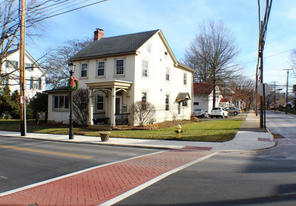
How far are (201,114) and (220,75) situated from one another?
774cm

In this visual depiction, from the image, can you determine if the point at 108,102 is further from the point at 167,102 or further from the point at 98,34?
the point at 98,34

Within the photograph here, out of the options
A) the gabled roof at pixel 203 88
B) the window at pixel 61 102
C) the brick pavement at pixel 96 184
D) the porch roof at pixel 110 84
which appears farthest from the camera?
the gabled roof at pixel 203 88

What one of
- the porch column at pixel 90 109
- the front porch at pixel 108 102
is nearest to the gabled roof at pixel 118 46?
the front porch at pixel 108 102

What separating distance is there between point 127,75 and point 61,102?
8394mm

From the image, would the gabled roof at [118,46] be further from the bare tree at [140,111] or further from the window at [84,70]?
the bare tree at [140,111]

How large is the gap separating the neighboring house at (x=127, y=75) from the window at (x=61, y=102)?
441 mm

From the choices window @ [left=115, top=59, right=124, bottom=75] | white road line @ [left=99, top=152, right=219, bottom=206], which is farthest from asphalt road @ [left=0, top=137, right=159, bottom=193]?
window @ [left=115, top=59, right=124, bottom=75]

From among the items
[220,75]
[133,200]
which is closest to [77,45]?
[220,75]

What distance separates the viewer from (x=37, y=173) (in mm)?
7078

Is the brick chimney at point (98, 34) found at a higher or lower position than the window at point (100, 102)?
higher

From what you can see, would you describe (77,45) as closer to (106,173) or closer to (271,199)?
(106,173)

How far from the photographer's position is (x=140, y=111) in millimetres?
19625

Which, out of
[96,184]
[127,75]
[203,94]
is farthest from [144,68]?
[203,94]

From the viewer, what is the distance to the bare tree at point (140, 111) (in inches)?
773
